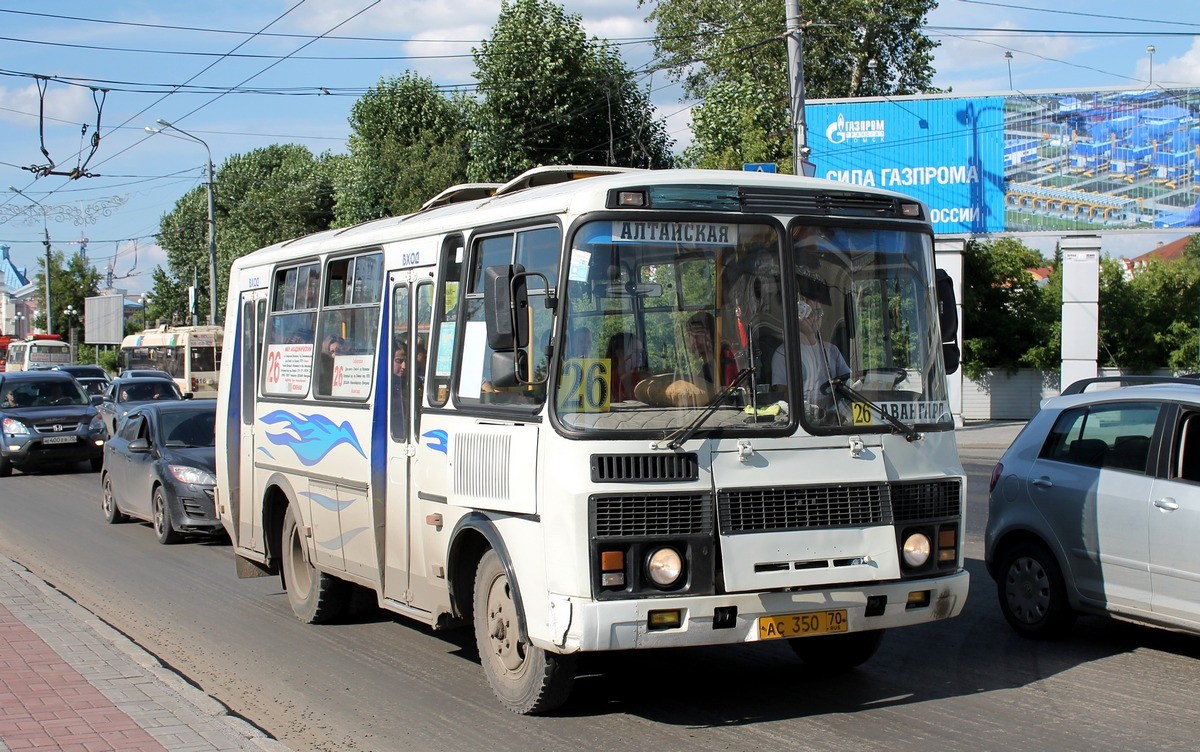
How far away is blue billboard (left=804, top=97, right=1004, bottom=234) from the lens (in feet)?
103

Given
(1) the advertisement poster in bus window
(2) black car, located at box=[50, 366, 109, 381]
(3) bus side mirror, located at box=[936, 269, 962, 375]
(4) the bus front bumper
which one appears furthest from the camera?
(2) black car, located at box=[50, 366, 109, 381]

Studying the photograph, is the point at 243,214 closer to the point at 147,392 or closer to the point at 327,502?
the point at 147,392

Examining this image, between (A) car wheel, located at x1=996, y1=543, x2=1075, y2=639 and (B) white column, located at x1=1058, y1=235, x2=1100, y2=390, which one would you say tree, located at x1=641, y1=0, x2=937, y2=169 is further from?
(A) car wheel, located at x1=996, y1=543, x2=1075, y2=639

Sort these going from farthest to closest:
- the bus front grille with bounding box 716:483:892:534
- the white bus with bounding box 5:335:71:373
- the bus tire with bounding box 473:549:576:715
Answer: the white bus with bounding box 5:335:71:373, the bus tire with bounding box 473:549:576:715, the bus front grille with bounding box 716:483:892:534

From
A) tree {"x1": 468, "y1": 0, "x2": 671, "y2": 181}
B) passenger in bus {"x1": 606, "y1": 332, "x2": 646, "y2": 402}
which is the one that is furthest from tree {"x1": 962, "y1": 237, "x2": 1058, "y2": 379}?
passenger in bus {"x1": 606, "y1": 332, "x2": 646, "y2": 402}

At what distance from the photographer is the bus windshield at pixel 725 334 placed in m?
6.12

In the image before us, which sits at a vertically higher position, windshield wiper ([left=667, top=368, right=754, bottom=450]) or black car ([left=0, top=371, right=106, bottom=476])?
windshield wiper ([left=667, top=368, right=754, bottom=450])

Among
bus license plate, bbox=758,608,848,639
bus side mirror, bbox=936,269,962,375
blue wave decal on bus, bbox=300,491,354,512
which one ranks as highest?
bus side mirror, bbox=936,269,962,375

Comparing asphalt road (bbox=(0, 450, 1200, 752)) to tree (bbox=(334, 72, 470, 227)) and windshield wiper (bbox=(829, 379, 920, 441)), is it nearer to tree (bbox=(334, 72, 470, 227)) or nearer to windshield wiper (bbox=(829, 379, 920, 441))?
windshield wiper (bbox=(829, 379, 920, 441))

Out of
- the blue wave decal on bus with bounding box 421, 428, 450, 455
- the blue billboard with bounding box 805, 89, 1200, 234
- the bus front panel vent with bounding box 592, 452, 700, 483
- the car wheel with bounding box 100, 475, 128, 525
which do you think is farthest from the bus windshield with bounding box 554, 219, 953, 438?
the blue billboard with bounding box 805, 89, 1200, 234

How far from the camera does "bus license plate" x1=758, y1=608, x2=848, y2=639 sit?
6.12m

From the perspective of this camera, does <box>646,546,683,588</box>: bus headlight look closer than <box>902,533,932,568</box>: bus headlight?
Yes

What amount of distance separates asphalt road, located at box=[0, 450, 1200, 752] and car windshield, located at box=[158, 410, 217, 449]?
4.91 meters

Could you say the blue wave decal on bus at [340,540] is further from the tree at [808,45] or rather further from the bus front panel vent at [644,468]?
the tree at [808,45]
